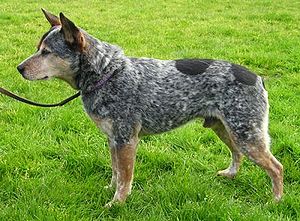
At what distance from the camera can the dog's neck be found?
4691mm

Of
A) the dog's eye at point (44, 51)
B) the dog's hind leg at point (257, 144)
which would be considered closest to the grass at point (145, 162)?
the dog's hind leg at point (257, 144)

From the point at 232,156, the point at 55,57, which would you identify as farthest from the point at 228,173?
the point at 55,57

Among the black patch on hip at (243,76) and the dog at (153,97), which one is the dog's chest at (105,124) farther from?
the black patch on hip at (243,76)

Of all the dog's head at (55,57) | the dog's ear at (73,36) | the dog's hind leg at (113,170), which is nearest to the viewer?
the dog's ear at (73,36)

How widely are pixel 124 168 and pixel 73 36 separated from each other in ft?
4.64

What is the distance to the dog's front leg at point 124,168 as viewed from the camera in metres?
4.83

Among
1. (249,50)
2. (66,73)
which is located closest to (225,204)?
(66,73)

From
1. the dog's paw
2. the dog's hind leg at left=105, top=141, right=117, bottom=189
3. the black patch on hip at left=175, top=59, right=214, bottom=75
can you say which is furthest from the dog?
the dog's paw

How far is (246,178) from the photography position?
17.8 ft

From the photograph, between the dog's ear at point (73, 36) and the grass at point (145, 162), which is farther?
the grass at point (145, 162)

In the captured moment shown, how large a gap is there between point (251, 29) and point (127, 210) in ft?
30.9

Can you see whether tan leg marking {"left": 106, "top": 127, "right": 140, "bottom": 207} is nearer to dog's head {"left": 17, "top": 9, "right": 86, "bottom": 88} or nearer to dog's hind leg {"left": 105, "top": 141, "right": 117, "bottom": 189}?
dog's hind leg {"left": 105, "top": 141, "right": 117, "bottom": 189}

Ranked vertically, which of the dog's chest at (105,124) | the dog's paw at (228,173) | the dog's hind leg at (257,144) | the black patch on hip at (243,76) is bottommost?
the dog's paw at (228,173)

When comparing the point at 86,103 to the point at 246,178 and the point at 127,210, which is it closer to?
the point at 127,210
